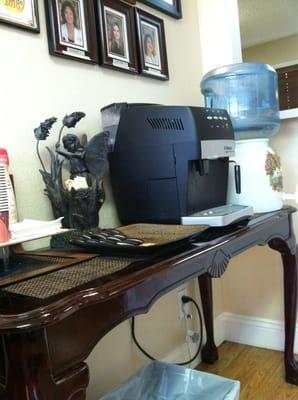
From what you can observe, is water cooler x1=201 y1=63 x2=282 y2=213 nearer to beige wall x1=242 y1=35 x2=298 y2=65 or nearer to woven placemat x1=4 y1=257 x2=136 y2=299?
woven placemat x1=4 y1=257 x2=136 y2=299

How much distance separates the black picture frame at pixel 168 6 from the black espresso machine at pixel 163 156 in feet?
2.07

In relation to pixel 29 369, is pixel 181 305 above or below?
below

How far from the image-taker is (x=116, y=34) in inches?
56.7

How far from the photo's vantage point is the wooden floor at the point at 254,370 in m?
1.59

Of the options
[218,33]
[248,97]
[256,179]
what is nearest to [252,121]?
[248,97]

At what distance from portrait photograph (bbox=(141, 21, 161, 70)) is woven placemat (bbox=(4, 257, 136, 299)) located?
104 centimetres

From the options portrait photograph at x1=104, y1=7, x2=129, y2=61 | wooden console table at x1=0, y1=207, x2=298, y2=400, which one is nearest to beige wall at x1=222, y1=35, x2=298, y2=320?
portrait photograph at x1=104, y1=7, x2=129, y2=61

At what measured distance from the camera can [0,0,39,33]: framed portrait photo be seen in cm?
108

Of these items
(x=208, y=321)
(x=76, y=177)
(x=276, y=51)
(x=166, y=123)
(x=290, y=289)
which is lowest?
(x=208, y=321)

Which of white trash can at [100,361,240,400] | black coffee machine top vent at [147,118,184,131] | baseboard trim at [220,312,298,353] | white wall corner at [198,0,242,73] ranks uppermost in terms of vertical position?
white wall corner at [198,0,242,73]

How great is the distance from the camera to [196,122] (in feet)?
3.77

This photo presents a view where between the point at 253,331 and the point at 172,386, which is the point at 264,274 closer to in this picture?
the point at 253,331

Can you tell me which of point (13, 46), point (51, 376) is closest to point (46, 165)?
point (13, 46)

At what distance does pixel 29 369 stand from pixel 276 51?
176 inches
